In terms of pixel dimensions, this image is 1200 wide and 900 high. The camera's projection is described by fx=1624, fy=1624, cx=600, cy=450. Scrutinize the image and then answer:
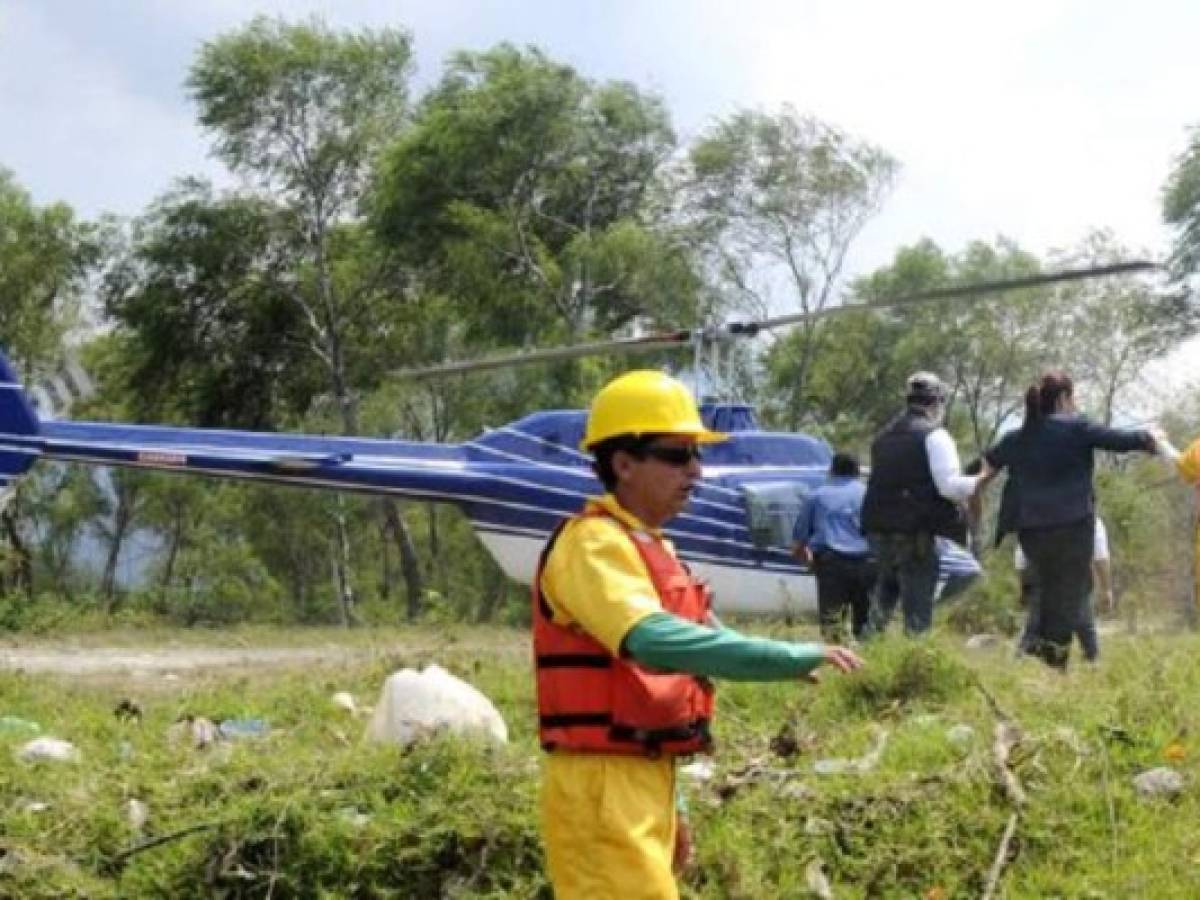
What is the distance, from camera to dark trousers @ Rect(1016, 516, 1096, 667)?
7086 millimetres

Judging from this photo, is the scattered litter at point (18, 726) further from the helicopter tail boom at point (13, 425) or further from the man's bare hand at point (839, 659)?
the helicopter tail boom at point (13, 425)

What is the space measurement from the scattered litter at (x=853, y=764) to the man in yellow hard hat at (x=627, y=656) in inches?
72.1

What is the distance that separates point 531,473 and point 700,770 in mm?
8268

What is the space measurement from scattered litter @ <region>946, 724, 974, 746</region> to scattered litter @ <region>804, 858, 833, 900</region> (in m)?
0.87

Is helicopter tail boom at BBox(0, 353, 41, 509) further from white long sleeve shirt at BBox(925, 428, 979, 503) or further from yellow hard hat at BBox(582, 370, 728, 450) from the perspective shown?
yellow hard hat at BBox(582, 370, 728, 450)

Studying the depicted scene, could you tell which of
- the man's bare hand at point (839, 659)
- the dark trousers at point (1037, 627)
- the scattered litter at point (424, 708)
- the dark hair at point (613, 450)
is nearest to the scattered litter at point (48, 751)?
the scattered litter at point (424, 708)

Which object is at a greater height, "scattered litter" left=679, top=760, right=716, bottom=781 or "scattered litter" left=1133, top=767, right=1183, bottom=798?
"scattered litter" left=679, top=760, right=716, bottom=781

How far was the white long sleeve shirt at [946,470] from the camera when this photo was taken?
23.9 ft

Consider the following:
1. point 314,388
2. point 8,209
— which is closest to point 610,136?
point 314,388

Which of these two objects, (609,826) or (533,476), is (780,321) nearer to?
(533,476)

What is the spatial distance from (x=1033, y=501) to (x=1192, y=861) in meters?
3.10

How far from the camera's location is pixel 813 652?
2602 mm

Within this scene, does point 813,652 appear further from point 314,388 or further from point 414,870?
point 314,388

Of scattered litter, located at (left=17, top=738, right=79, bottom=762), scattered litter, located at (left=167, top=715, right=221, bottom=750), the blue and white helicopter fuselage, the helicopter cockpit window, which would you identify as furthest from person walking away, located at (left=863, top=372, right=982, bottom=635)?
the helicopter cockpit window
